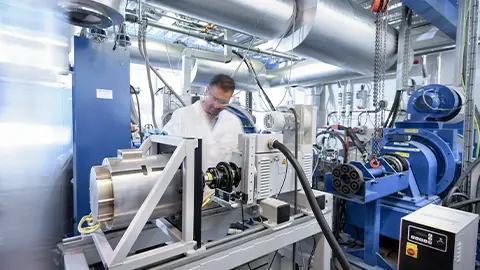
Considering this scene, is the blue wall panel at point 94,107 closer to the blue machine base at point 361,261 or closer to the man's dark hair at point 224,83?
the man's dark hair at point 224,83

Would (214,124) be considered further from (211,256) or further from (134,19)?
(211,256)

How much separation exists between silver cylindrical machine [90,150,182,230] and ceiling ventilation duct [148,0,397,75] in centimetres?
88

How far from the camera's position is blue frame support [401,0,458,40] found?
2021 millimetres

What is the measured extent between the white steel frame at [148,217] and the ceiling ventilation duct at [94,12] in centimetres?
66

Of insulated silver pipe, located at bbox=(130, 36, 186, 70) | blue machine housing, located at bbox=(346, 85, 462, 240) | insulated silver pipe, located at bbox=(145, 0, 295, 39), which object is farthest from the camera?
insulated silver pipe, located at bbox=(130, 36, 186, 70)

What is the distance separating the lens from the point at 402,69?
2.38 meters

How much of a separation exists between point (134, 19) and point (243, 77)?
193 centimetres

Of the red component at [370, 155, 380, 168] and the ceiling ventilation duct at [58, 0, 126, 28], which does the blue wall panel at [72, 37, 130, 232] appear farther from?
the red component at [370, 155, 380, 168]

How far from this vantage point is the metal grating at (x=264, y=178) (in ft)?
3.71

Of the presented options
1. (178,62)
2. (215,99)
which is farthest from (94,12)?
(178,62)

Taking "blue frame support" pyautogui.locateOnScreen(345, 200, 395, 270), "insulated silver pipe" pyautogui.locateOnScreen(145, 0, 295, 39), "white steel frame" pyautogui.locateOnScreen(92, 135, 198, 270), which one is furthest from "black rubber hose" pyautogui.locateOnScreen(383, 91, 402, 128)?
"white steel frame" pyautogui.locateOnScreen(92, 135, 198, 270)

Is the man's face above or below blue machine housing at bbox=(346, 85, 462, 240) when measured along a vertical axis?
above

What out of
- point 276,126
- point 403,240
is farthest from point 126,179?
point 403,240

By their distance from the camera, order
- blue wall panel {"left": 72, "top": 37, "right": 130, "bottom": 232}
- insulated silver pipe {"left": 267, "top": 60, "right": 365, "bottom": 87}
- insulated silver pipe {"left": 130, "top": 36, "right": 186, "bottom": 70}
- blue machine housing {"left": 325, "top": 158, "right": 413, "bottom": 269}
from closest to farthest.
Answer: blue wall panel {"left": 72, "top": 37, "right": 130, "bottom": 232} → blue machine housing {"left": 325, "top": 158, "right": 413, "bottom": 269} → insulated silver pipe {"left": 130, "top": 36, "right": 186, "bottom": 70} → insulated silver pipe {"left": 267, "top": 60, "right": 365, "bottom": 87}
